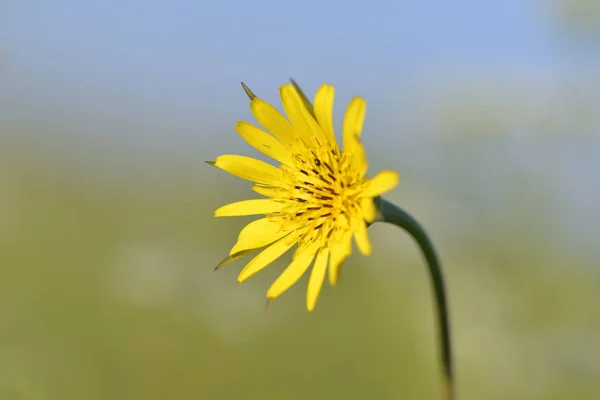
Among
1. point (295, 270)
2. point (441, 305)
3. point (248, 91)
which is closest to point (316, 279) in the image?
point (295, 270)

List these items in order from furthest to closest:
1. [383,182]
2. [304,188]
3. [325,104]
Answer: [304,188]
[325,104]
[383,182]

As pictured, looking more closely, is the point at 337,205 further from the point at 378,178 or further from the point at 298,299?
the point at 298,299

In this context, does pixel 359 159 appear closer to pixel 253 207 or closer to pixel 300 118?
pixel 300 118

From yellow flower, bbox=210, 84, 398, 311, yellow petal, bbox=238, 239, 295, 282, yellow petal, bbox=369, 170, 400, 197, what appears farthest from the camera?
yellow petal, bbox=238, 239, 295, 282

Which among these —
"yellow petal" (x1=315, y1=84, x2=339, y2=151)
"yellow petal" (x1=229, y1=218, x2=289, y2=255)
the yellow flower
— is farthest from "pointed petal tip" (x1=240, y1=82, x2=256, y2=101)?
"yellow petal" (x1=229, y1=218, x2=289, y2=255)

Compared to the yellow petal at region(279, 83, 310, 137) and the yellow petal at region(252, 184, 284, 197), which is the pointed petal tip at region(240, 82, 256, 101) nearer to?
the yellow petal at region(279, 83, 310, 137)

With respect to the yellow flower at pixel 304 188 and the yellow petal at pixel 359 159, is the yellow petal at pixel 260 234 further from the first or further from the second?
the yellow petal at pixel 359 159

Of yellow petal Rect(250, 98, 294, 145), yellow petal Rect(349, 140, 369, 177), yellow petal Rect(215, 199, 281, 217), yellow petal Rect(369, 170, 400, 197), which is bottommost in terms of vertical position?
yellow petal Rect(215, 199, 281, 217)
